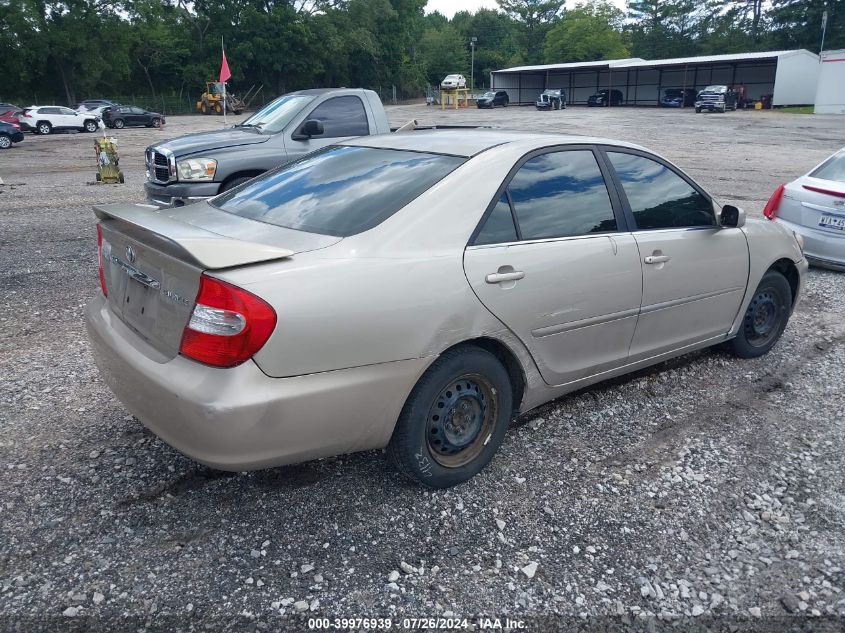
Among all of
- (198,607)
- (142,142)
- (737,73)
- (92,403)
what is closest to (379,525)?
(198,607)

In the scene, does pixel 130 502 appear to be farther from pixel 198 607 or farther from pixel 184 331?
pixel 184 331

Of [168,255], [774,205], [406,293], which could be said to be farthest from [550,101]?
[168,255]

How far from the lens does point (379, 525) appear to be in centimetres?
303

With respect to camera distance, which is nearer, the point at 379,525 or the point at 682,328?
the point at 379,525

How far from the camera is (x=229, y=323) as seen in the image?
2.54m

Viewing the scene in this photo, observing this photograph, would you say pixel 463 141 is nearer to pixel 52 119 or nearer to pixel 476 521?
pixel 476 521

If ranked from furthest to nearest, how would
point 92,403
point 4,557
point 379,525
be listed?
point 92,403 → point 379,525 → point 4,557

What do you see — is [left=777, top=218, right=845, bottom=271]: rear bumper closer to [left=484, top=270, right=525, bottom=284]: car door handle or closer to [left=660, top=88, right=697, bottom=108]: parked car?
[left=484, top=270, right=525, bottom=284]: car door handle

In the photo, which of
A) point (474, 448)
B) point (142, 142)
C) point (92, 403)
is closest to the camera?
point (474, 448)

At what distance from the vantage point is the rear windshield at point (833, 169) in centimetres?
784

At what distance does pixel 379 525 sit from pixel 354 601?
47 cm

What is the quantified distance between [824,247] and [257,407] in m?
7.15

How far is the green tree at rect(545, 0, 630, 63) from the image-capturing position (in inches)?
3159

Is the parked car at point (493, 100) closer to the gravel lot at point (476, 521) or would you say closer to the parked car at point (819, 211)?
the parked car at point (819, 211)
